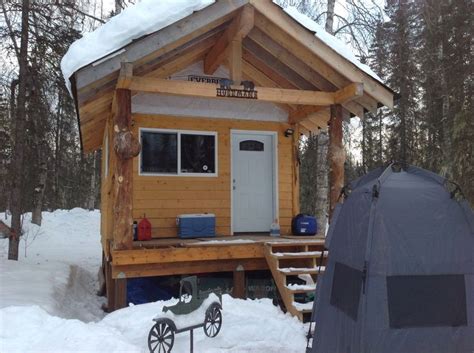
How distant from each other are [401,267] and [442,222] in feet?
1.75

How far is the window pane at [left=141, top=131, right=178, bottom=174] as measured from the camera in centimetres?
884

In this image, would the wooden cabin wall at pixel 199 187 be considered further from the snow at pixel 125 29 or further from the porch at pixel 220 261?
the snow at pixel 125 29

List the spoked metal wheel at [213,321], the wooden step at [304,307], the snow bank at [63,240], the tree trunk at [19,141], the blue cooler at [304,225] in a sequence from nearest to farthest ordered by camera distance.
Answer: the spoked metal wheel at [213,321]
the wooden step at [304,307]
the blue cooler at [304,225]
the tree trunk at [19,141]
the snow bank at [63,240]

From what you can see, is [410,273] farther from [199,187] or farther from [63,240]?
[63,240]

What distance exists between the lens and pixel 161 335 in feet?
14.9

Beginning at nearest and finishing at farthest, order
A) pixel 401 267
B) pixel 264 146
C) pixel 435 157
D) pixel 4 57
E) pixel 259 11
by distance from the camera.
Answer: pixel 401 267, pixel 259 11, pixel 264 146, pixel 4 57, pixel 435 157

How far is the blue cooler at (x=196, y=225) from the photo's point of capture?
8680 millimetres

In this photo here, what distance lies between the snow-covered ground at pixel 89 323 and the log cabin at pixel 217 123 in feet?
1.83

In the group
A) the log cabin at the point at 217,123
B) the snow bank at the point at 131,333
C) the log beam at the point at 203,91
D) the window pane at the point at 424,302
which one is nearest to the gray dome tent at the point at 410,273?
the window pane at the point at 424,302

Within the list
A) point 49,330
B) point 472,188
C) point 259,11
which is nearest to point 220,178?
point 259,11

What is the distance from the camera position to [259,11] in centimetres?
685

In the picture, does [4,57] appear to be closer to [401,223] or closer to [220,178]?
[220,178]

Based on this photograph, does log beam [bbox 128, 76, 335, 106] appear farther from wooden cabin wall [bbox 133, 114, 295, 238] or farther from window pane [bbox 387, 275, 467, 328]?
window pane [bbox 387, 275, 467, 328]

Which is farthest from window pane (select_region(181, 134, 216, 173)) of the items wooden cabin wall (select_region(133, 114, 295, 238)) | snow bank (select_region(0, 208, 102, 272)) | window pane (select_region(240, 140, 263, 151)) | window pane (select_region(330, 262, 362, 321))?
window pane (select_region(330, 262, 362, 321))
